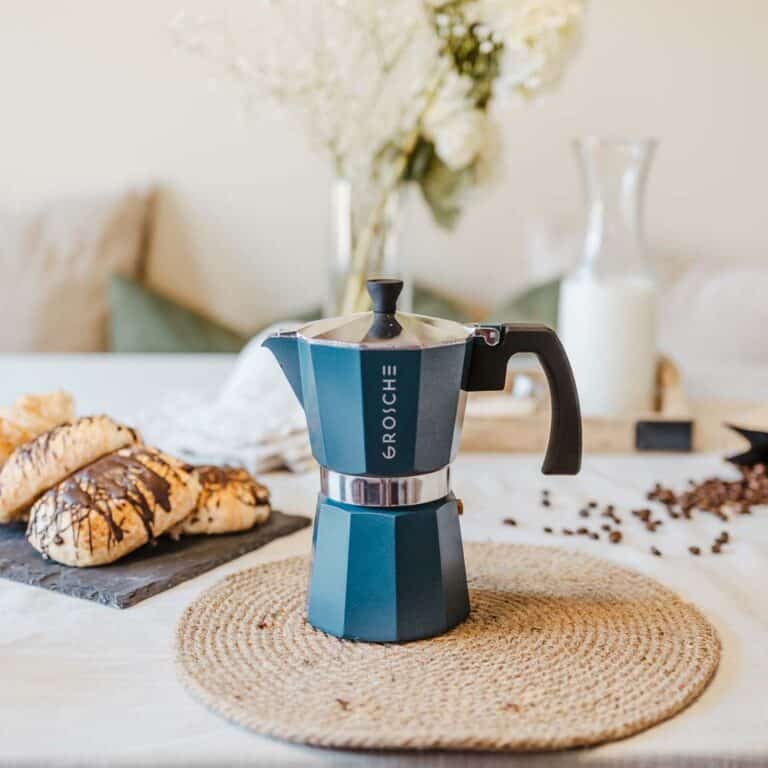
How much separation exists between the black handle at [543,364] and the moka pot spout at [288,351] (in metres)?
0.12

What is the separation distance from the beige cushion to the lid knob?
198 cm

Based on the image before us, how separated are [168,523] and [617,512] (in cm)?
45

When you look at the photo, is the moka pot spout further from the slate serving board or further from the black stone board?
the black stone board

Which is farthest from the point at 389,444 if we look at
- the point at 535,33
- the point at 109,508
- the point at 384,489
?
the point at 535,33

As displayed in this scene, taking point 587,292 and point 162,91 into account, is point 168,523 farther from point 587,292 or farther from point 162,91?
point 162,91

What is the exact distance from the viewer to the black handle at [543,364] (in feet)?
2.39

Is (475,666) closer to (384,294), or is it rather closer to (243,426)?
(384,294)

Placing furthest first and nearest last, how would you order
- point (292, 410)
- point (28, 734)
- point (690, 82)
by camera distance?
point (690, 82) < point (292, 410) < point (28, 734)

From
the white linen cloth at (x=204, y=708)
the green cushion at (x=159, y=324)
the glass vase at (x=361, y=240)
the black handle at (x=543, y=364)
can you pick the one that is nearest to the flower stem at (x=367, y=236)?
the glass vase at (x=361, y=240)

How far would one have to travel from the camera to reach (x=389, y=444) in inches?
27.9

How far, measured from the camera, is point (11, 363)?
1789mm

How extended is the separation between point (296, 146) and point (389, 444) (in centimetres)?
210

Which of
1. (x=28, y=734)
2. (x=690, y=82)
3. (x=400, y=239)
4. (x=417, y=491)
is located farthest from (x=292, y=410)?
(x=690, y=82)

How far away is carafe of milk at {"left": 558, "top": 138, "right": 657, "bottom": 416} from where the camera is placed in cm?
140
